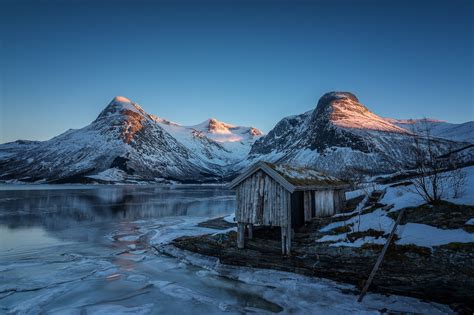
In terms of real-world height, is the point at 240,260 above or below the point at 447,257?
below

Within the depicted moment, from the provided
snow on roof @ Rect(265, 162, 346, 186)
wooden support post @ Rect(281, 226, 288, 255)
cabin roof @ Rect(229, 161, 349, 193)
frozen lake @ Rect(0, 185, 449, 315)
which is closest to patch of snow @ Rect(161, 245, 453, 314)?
frozen lake @ Rect(0, 185, 449, 315)

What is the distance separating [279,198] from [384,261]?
697 centimetres

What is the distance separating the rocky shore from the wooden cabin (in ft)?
3.80

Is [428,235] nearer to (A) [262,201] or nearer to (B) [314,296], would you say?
(B) [314,296]

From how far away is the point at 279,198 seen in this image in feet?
68.6

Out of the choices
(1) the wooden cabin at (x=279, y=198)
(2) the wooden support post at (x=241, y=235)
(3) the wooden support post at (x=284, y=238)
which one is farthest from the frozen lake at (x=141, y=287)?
(1) the wooden cabin at (x=279, y=198)

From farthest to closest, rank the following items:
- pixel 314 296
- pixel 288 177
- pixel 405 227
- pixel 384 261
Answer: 1. pixel 288 177
2. pixel 405 227
3. pixel 384 261
4. pixel 314 296

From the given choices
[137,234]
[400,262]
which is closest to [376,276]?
[400,262]

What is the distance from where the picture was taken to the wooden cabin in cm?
2059

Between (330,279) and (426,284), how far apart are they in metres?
4.48

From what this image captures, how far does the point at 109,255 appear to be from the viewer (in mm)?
24984

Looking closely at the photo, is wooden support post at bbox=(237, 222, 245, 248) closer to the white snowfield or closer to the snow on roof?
the snow on roof

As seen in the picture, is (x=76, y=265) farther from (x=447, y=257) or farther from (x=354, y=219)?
(x=447, y=257)

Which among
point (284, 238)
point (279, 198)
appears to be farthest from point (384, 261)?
→ point (279, 198)
